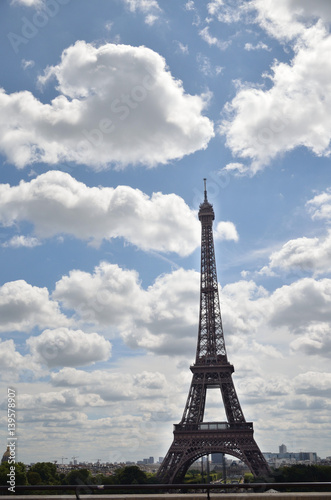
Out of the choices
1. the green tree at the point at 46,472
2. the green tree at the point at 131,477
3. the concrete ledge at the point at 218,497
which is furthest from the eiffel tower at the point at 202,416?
the concrete ledge at the point at 218,497

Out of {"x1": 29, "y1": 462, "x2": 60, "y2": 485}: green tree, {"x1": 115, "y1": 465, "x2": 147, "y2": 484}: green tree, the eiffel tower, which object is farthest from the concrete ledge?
{"x1": 29, "y1": 462, "x2": 60, "y2": 485}: green tree

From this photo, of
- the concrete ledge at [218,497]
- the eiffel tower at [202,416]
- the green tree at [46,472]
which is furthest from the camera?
the green tree at [46,472]

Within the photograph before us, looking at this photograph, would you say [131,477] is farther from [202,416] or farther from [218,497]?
[218,497]

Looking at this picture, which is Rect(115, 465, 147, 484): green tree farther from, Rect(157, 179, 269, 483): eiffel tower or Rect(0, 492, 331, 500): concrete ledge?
Rect(0, 492, 331, 500): concrete ledge

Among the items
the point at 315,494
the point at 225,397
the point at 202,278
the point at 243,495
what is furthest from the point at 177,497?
the point at 202,278

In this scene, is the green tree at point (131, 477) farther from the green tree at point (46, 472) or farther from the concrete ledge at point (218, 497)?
the concrete ledge at point (218, 497)

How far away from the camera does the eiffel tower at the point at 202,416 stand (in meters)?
91.4

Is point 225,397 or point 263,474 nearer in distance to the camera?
point 263,474

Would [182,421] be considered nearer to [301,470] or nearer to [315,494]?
[301,470]

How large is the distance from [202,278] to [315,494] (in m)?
96.7

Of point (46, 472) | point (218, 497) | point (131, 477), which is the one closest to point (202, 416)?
point (131, 477)

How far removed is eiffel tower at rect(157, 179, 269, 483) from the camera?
300 ft

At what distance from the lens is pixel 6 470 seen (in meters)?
79.9

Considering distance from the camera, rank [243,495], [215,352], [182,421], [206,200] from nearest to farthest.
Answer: [243,495] → [182,421] → [215,352] → [206,200]
